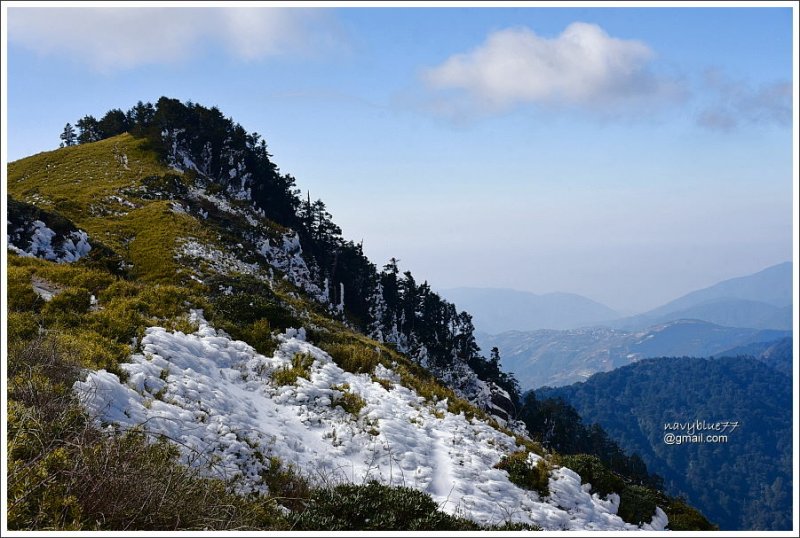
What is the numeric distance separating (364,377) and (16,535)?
38.7ft

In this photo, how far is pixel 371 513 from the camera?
26.2 feet

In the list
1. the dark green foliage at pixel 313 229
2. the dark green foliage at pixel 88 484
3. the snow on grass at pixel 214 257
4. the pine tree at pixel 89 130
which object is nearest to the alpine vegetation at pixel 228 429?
the dark green foliage at pixel 88 484

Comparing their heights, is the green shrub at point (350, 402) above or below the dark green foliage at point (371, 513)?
above

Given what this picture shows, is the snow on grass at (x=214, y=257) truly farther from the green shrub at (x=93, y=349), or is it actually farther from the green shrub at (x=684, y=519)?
the green shrub at (x=684, y=519)

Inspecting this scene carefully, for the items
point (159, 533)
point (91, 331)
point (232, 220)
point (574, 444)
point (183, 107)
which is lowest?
point (574, 444)

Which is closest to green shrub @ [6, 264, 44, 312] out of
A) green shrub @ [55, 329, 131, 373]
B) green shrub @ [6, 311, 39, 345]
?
green shrub @ [6, 311, 39, 345]

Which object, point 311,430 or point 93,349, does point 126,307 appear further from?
point 311,430

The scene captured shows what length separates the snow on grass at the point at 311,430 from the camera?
962cm

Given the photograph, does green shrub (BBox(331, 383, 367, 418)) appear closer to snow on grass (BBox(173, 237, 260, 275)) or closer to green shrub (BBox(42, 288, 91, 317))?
green shrub (BBox(42, 288, 91, 317))

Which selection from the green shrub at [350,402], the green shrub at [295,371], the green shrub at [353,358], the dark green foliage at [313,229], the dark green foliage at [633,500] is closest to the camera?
the dark green foliage at [633,500]

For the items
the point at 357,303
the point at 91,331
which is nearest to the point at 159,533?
the point at 91,331

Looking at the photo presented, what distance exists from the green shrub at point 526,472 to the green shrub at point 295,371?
252 inches

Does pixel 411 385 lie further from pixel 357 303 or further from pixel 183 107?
pixel 183 107

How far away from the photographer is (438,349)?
8719cm
